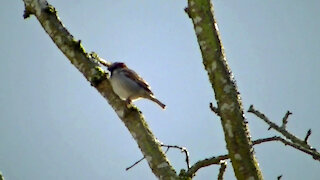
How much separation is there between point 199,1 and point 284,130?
6.30ft

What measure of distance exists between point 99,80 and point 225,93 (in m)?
1.96

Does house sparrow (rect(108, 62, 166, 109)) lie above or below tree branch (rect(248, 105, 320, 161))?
above

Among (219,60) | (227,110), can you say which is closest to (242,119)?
(227,110)

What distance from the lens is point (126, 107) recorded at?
750cm

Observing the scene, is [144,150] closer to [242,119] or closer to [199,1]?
[242,119]

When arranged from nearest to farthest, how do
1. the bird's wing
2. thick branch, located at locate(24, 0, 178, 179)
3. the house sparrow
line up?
1. thick branch, located at locate(24, 0, 178, 179)
2. the house sparrow
3. the bird's wing

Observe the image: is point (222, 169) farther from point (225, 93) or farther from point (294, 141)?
point (225, 93)

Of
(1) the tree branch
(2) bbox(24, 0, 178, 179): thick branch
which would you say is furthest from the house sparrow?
(1) the tree branch

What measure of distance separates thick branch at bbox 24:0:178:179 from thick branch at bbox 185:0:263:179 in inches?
31.0

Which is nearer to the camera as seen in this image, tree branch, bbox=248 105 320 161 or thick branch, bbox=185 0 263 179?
thick branch, bbox=185 0 263 179

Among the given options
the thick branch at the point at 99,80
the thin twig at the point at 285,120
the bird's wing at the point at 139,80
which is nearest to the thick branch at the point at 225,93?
the thick branch at the point at 99,80

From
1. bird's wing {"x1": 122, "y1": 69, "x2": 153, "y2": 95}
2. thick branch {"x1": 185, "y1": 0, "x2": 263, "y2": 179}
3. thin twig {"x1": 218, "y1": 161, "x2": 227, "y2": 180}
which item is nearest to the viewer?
thick branch {"x1": 185, "y1": 0, "x2": 263, "y2": 179}

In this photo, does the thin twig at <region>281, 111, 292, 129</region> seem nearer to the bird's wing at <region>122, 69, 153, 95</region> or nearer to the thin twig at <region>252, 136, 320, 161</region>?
the thin twig at <region>252, 136, 320, 161</region>

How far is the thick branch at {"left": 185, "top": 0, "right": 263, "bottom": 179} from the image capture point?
6297 millimetres
